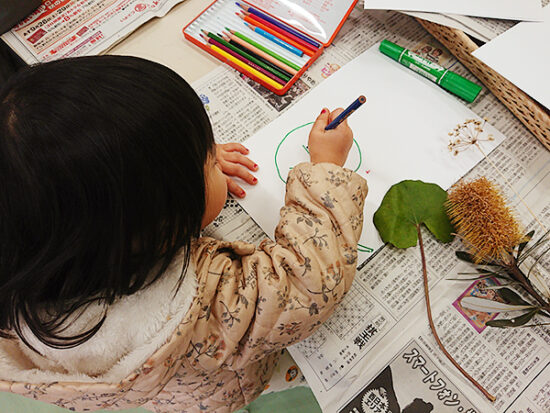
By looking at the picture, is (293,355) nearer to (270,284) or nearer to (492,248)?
(270,284)

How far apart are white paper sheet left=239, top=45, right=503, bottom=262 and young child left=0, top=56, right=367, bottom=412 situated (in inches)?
3.6

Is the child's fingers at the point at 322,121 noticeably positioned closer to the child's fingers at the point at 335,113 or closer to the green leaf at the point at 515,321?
the child's fingers at the point at 335,113

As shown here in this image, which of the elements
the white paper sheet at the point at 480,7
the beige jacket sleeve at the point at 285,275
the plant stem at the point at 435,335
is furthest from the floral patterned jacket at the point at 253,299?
the white paper sheet at the point at 480,7

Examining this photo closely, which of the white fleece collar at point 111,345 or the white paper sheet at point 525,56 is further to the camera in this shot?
the white paper sheet at point 525,56

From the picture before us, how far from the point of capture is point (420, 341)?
474 mm

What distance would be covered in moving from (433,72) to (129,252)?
0.51 m

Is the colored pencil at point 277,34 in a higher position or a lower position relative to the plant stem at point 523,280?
higher

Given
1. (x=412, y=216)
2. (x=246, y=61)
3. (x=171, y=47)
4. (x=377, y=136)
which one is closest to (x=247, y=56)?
(x=246, y=61)

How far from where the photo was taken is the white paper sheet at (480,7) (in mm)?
596

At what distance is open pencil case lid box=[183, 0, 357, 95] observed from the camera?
0.63 meters

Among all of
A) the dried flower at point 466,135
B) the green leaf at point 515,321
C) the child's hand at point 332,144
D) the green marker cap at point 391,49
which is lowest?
the green leaf at point 515,321

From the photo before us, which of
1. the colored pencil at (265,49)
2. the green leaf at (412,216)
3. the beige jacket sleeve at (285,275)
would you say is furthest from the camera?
the colored pencil at (265,49)

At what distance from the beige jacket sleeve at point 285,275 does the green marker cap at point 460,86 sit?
0.24 metres

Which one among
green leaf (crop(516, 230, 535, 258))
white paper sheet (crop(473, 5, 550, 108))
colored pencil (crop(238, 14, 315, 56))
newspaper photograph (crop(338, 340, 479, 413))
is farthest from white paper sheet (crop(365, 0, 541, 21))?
newspaper photograph (crop(338, 340, 479, 413))
